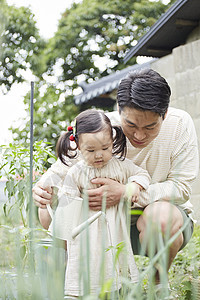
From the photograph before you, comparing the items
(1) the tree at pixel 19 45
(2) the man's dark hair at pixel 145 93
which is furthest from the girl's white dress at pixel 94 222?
(1) the tree at pixel 19 45

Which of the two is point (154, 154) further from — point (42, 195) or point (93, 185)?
point (42, 195)

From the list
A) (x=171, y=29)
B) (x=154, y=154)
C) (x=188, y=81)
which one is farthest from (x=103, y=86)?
(x=154, y=154)

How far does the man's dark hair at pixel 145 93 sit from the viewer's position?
87.8 inches

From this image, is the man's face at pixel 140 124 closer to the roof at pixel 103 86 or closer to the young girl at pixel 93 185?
the young girl at pixel 93 185

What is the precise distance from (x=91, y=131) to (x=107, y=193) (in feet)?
0.92

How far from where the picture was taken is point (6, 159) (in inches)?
111

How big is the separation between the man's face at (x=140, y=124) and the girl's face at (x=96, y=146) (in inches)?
4.7

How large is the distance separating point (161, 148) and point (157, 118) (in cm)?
33

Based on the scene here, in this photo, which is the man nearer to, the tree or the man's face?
the man's face

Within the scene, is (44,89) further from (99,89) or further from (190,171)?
(190,171)

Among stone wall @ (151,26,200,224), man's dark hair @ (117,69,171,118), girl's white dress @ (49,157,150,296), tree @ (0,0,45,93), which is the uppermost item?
tree @ (0,0,45,93)

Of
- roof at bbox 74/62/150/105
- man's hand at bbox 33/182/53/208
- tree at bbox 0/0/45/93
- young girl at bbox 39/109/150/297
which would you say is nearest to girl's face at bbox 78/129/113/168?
young girl at bbox 39/109/150/297

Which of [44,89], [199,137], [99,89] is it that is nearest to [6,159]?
[199,137]

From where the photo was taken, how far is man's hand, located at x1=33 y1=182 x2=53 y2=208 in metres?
2.29
